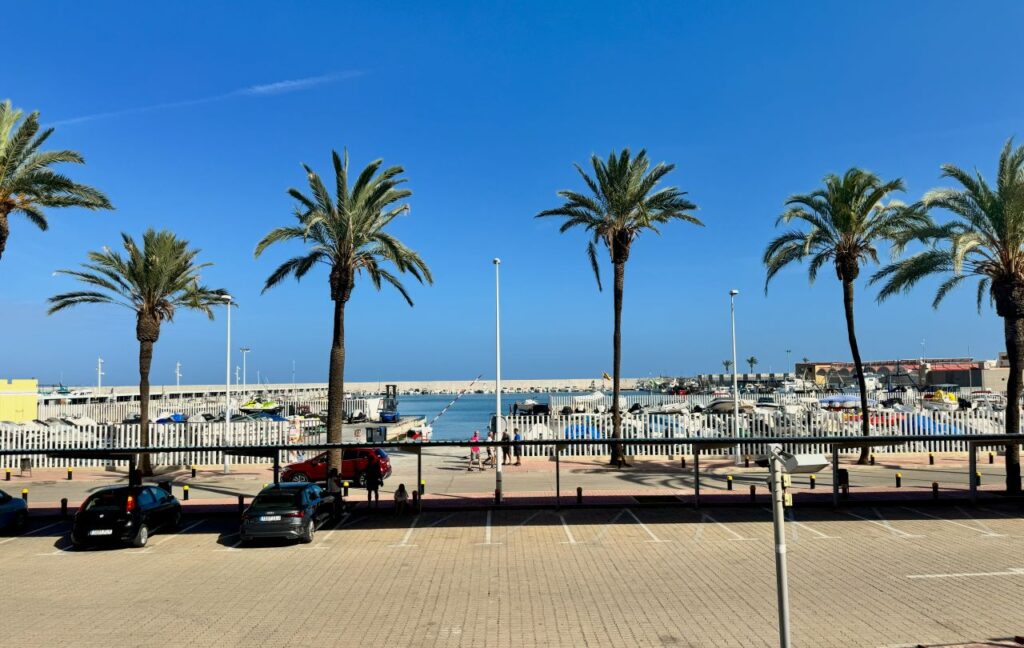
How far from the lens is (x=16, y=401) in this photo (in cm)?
4606

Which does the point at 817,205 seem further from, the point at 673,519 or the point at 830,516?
the point at 673,519

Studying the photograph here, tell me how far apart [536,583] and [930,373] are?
12396 centimetres

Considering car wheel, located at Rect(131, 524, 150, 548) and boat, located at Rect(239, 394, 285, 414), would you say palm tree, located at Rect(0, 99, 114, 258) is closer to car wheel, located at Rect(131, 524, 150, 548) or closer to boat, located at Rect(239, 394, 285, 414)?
car wheel, located at Rect(131, 524, 150, 548)

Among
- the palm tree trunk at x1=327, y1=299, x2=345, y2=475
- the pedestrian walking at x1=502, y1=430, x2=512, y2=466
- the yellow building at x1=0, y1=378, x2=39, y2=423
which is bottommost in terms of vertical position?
the pedestrian walking at x1=502, y1=430, x2=512, y2=466

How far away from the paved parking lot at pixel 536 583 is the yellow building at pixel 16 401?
33.1 m

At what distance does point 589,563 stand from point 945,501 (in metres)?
13.6

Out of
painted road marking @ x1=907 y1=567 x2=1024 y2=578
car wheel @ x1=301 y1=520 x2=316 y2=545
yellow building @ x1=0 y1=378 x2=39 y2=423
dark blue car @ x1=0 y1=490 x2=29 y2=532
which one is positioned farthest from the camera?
yellow building @ x1=0 y1=378 x2=39 y2=423

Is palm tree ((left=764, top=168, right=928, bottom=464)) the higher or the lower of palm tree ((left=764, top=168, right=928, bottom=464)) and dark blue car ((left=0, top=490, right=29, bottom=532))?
the higher

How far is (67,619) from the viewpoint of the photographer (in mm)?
11375

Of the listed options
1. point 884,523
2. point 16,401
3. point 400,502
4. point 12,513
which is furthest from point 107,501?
point 16,401

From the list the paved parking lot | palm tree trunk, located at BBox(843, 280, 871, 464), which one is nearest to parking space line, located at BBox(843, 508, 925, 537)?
the paved parking lot

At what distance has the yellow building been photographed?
4581cm

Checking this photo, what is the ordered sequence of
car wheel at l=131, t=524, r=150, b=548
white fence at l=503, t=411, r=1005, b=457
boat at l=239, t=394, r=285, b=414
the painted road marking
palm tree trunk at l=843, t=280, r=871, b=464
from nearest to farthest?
1. the painted road marking
2. car wheel at l=131, t=524, r=150, b=548
3. palm tree trunk at l=843, t=280, r=871, b=464
4. white fence at l=503, t=411, r=1005, b=457
5. boat at l=239, t=394, r=285, b=414

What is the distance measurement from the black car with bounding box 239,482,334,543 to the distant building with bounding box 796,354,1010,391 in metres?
77.6
